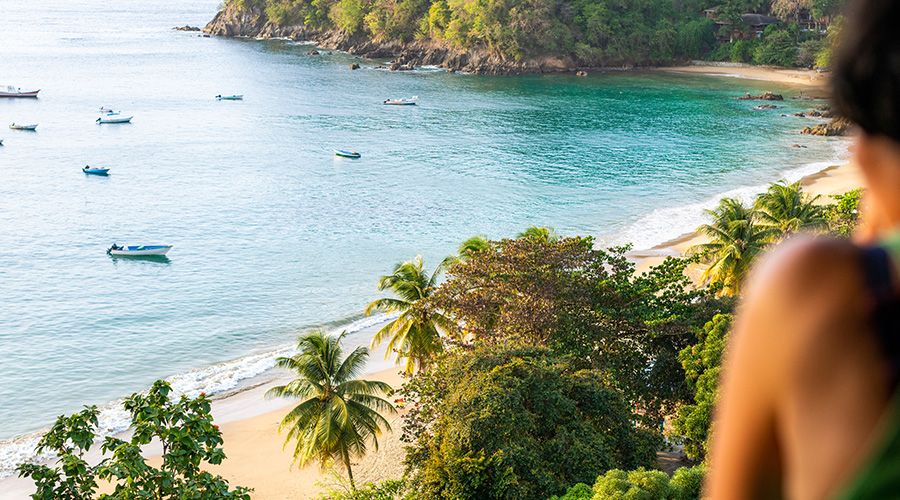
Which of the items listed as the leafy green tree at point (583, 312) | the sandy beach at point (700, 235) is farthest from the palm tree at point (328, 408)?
the sandy beach at point (700, 235)

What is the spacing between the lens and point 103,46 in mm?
145500

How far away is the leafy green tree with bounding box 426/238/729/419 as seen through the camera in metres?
26.1

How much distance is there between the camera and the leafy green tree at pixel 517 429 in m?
19.9

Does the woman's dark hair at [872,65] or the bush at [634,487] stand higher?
the woman's dark hair at [872,65]

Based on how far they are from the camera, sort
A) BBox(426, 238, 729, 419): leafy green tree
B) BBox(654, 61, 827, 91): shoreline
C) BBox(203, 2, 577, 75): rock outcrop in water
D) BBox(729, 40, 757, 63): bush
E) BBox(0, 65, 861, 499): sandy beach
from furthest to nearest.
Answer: BBox(729, 40, 757, 63): bush < BBox(203, 2, 577, 75): rock outcrop in water < BBox(654, 61, 827, 91): shoreline < BBox(0, 65, 861, 499): sandy beach < BBox(426, 238, 729, 419): leafy green tree

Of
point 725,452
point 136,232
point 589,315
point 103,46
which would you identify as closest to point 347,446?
point 589,315

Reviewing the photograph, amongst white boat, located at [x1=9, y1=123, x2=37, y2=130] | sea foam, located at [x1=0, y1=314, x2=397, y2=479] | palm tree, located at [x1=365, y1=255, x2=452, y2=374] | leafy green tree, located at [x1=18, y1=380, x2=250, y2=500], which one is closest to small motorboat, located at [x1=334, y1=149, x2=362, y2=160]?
sea foam, located at [x1=0, y1=314, x2=397, y2=479]

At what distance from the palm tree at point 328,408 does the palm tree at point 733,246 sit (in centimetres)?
1394

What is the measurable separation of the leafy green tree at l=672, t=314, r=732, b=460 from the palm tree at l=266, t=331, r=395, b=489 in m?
8.19

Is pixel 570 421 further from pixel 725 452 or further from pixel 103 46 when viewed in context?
pixel 103 46

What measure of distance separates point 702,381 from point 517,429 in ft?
19.9

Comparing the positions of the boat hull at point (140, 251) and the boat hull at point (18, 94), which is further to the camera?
the boat hull at point (18, 94)

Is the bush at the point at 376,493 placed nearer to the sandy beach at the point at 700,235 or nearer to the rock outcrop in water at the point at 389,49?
the sandy beach at the point at 700,235

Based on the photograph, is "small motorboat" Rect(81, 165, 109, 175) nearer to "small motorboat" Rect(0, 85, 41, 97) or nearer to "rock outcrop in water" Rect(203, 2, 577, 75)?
"small motorboat" Rect(0, 85, 41, 97)
